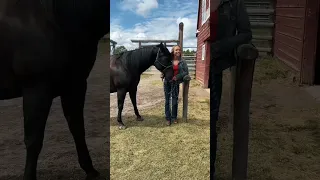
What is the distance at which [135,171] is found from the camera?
57.1 inches

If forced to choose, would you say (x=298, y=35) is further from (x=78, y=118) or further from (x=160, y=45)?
(x=78, y=118)

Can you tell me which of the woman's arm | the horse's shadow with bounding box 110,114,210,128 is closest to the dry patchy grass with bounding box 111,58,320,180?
the horse's shadow with bounding box 110,114,210,128

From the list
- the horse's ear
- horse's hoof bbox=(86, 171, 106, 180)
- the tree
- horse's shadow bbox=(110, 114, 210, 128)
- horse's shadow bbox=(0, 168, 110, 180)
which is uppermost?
the horse's ear

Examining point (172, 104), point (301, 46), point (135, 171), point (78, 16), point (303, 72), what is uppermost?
point (78, 16)

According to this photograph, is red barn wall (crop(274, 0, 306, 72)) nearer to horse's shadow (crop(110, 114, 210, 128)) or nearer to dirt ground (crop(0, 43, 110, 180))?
horse's shadow (crop(110, 114, 210, 128))

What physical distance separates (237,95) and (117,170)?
0.73 meters

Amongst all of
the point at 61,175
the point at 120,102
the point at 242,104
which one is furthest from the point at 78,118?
the point at 242,104

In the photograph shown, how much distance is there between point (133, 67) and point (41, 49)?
1.54ft

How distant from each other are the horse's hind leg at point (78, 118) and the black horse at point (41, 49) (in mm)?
48

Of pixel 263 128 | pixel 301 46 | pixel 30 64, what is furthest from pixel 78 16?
pixel 263 128

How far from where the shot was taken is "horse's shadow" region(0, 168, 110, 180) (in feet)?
4.64

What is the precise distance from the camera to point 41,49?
1.06 m

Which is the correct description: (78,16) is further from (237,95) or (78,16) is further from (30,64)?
(237,95)

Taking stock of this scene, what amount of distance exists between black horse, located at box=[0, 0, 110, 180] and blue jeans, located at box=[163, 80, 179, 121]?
1.28 ft
